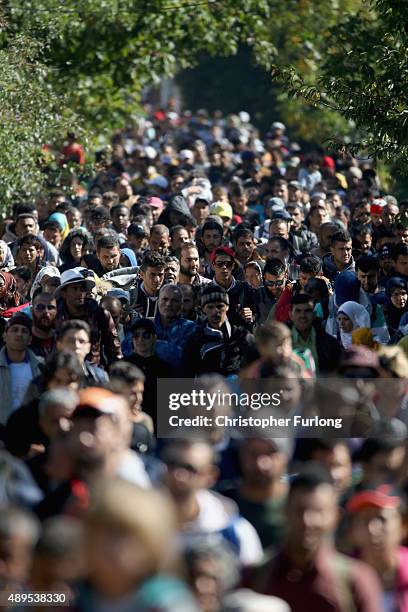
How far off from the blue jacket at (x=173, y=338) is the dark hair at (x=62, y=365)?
1.77 m

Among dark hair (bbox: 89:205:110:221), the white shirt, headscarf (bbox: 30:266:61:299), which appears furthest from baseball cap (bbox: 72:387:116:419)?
dark hair (bbox: 89:205:110:221)

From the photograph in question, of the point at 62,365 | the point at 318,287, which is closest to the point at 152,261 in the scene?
the point at 318,287

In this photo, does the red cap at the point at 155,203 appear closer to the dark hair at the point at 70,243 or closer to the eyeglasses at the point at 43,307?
the dark hair at the point at 70,243

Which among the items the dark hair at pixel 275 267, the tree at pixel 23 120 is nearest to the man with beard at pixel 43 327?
the dark hair at pixel 275 267

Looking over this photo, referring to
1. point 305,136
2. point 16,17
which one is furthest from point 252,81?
point 16,17

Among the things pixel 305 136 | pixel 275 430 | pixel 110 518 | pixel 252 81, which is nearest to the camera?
pixel 110 518

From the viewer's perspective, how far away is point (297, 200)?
1975cm

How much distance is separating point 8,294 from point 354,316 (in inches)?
110

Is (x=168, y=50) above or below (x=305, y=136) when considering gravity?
above

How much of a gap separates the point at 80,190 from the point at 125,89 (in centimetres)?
182

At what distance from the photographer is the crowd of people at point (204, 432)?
16.6 feet

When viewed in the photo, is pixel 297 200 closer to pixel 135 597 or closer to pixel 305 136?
pixel 305 136

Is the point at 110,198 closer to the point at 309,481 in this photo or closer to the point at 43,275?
the point at 43,275

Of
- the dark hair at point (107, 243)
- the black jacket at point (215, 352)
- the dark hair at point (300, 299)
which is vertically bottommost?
the dark hair at point (107, 243)
